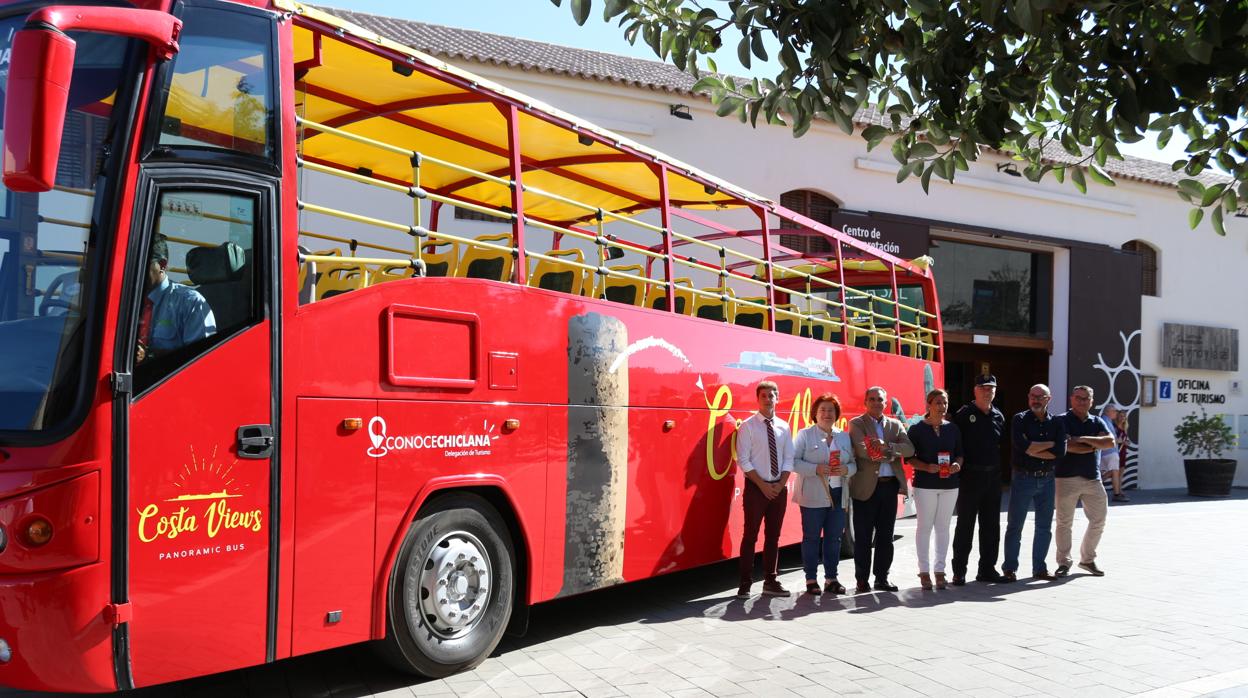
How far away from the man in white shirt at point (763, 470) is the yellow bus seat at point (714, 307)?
2.46 ft

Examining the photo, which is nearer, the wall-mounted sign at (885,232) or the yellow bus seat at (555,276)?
the yellow bus seat at (555,276)

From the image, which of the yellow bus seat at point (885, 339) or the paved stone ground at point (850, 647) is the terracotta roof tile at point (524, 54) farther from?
the paved stone ground at point (850, 647)

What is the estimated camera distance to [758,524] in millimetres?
8867

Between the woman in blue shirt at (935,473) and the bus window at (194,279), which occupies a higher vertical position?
the bus window at (194,279)

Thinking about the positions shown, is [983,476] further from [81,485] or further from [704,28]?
[81,485]

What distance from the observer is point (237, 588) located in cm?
486

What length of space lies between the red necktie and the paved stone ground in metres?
2.23

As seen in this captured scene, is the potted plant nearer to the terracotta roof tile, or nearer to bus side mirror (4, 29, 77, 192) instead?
the terracotta roof tile

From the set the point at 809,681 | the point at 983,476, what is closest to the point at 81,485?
the point at 809,681

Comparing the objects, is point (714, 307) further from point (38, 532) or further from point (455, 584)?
point (38, 532)

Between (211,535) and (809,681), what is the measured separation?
11.6 feet

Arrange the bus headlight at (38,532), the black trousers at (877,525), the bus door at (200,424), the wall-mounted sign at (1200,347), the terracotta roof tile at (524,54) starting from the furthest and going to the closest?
the wall-mounted sign at (1200,347)
the terracotta roof tile at (524,54)
the black trousers at (877,525)
the bus door at (200,424)
the bus headlight at (38,532)

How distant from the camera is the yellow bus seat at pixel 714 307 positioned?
30.1 ft

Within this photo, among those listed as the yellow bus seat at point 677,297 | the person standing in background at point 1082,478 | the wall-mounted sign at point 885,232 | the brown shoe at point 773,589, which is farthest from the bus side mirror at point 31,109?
the wall-mounted sign at point 885,232
